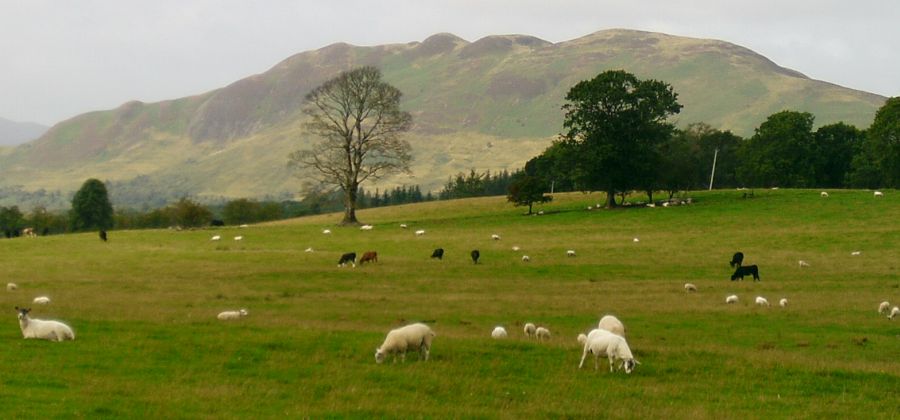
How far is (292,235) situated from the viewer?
232ft

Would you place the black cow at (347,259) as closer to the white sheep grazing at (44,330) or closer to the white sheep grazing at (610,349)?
the white sheep grazing at (44,330)

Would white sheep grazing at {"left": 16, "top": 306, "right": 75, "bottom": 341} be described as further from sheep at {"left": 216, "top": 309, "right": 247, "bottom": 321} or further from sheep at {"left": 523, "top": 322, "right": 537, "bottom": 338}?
sheep at {"left": 523, "top": 322, "right": 537, "bottom": 338}

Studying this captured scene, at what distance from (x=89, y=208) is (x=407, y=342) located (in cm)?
10824

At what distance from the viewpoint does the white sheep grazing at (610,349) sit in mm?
17750

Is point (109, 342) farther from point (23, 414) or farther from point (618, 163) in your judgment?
point (618, 163)

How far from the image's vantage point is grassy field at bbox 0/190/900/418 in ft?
49.2

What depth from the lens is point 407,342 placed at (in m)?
18.7

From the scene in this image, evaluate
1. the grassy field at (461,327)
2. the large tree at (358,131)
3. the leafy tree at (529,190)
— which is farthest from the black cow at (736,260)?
the large tree at (358,131)

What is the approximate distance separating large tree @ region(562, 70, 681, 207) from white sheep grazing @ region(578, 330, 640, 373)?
207 ft

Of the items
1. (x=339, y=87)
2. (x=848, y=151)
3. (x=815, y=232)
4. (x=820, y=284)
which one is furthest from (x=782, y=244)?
(x=848, y=151)

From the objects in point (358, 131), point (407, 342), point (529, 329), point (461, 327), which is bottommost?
point (461, 327)

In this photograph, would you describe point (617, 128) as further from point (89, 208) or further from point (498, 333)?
point (89, 208)

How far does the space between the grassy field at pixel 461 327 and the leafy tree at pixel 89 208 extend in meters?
54.1

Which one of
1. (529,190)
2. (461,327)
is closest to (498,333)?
(461,327)
